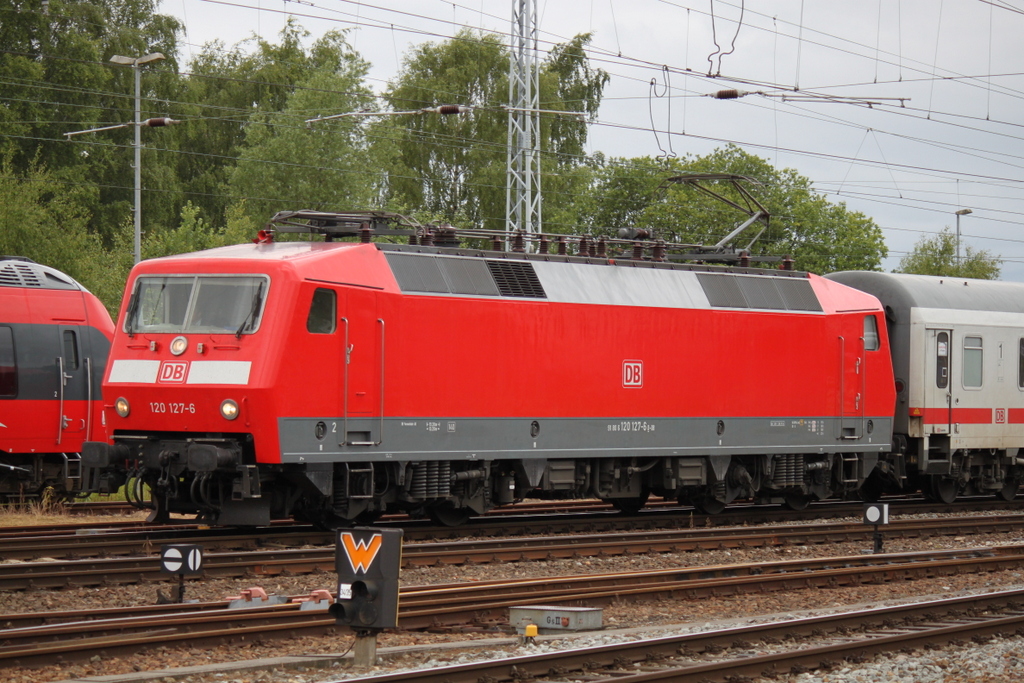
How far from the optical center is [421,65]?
2164 inches

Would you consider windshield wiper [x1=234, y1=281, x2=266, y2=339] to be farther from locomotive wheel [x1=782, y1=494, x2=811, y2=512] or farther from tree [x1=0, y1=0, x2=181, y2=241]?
tree [x1=0, y1=0, x2=181, y2=241]

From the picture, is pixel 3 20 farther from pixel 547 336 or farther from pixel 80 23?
pixel 547 336

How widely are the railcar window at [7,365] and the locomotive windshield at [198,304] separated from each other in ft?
15.6

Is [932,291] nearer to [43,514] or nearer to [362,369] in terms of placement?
[362,369]

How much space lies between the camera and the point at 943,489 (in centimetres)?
2466

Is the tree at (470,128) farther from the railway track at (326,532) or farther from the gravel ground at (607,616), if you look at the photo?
the gravel ground at (607,616)

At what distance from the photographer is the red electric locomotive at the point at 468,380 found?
50.0 ft

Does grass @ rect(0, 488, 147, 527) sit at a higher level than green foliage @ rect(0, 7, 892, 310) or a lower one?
lower

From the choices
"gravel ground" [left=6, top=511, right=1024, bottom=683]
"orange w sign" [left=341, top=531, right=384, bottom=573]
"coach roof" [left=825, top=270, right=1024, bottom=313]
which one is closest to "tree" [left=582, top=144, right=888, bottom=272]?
"coach roof" [left=825, top=270, right=1024, bottom=313]

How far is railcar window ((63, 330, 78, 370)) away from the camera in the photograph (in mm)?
20688

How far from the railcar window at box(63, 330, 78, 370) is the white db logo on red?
8791 millimetres

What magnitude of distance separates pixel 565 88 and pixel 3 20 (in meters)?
22.7

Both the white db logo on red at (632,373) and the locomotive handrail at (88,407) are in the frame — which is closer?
the white db logo on red at (632,373)

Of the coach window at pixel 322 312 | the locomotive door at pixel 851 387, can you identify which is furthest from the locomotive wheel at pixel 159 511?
the locomotive door at pixel 851 387
